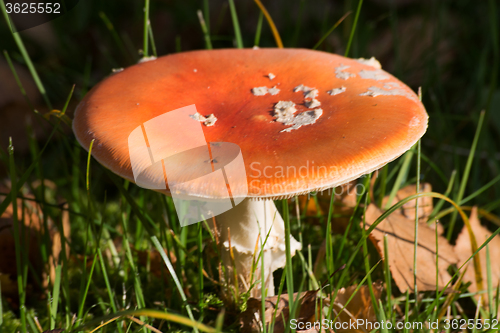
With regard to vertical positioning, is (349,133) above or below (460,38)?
above

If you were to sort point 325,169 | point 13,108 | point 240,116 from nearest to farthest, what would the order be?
point 325,169 → point 240,116 → point 13,108

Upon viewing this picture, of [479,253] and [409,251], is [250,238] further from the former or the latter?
[479,253]

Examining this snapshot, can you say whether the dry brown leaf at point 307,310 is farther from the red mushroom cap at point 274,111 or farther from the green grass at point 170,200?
the red mushroom cap at point 274,111

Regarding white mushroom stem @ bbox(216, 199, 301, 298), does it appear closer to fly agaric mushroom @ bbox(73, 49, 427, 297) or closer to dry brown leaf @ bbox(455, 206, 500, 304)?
fly agaric mushroom @ bbox(73, 49, 427, 297)

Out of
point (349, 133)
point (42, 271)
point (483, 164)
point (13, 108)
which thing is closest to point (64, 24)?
point (13, 108)

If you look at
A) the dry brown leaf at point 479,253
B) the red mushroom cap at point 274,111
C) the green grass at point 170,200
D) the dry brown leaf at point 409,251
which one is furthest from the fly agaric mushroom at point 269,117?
the dry brown leaf at point 479,253

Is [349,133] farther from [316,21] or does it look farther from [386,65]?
[316,21]
